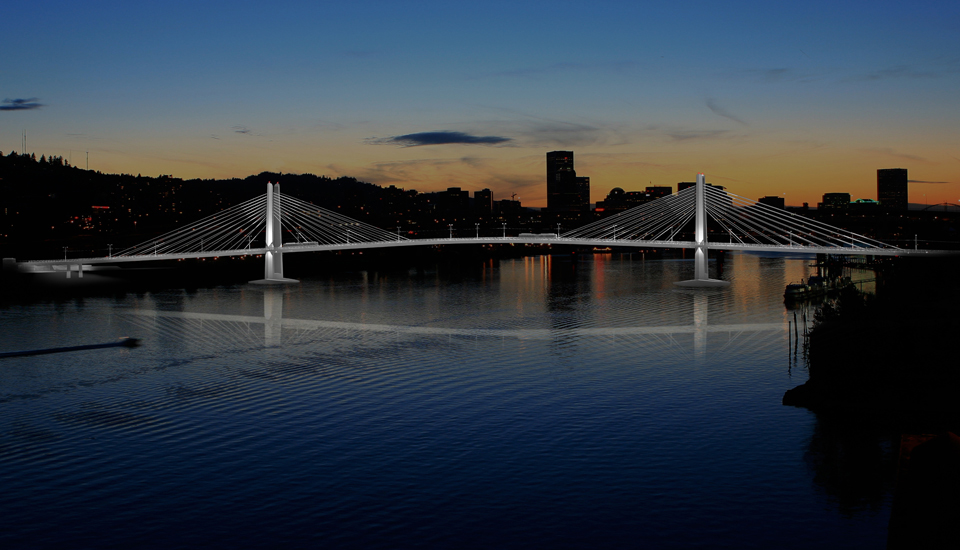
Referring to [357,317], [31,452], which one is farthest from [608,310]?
[31,452]

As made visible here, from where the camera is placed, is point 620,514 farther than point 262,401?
No

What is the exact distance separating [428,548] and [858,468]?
8094 mm

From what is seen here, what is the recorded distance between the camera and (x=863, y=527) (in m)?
11.3

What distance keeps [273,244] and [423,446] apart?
60.1 meters

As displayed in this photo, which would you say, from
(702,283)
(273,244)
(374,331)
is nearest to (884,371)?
(374,331)

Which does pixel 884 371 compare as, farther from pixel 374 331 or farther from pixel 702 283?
pixel 702 283

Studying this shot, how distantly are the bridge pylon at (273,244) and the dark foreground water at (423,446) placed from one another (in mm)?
36196

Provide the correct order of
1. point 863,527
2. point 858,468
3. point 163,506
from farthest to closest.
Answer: point 858,468 < point 163,506 < point 863,527

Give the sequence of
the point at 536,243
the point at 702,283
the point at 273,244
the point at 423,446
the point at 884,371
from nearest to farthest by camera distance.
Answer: the point at 423,446
the point at 884,371
the point at 702,283
the point at 536,243
the point at 273,244

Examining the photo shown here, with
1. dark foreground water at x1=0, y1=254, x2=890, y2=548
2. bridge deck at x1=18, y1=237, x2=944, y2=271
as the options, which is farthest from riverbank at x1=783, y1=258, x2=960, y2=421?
bridge deck at x1=18, y1=237, x2=944, y2=271

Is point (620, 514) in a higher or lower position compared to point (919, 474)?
lower

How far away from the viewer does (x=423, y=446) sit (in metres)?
15.5

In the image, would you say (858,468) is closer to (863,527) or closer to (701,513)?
(863,527)

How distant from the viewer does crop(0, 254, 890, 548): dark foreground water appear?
37.2 feet
